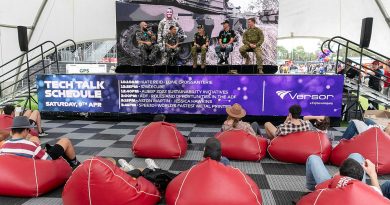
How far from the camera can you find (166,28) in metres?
11.0

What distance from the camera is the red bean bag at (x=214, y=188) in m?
2.68

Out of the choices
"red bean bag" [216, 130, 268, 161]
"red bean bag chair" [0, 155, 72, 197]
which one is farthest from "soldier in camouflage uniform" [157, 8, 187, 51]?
"red bean bag chair" [0, 155, 72, 197]

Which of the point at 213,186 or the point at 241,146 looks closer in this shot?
the point at 213,186

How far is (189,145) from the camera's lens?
5.77m

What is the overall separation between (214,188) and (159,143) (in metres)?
2.26

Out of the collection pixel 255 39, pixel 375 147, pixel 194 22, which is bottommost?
pixel 375 147

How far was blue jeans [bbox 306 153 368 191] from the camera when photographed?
10.2ft

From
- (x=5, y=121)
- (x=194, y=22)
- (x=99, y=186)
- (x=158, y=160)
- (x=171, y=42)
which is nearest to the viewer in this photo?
(x=99, y=186)

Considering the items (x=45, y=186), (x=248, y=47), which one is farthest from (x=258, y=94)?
(x=45, y=186)

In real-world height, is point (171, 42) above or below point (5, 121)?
above

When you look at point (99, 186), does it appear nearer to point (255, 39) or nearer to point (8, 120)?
point (8, 120)

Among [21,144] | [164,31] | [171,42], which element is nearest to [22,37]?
[164,31]

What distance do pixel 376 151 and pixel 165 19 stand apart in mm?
8794

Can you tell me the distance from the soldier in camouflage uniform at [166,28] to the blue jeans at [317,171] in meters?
7.74
